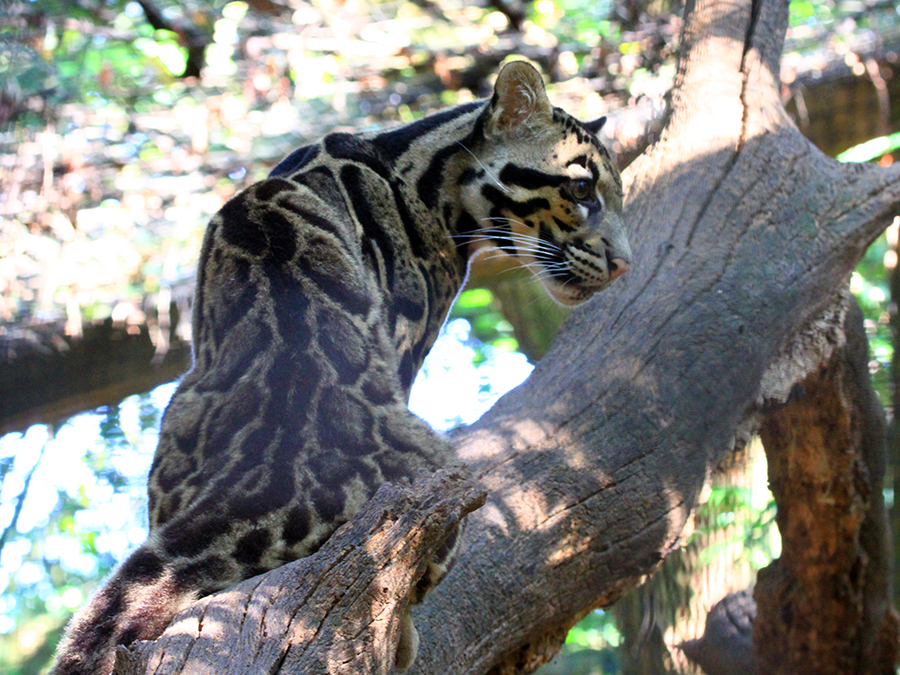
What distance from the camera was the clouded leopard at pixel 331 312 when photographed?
1.62m

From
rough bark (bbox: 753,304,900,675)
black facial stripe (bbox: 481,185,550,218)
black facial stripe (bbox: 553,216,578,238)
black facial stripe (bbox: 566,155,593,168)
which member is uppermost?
black facial stripe (bbox: 566,155,593,168)

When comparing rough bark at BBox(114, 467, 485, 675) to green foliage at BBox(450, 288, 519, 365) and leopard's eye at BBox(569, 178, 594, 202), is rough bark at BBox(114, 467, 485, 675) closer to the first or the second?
leopard's eye at BBox(569, 178, 594, 202)

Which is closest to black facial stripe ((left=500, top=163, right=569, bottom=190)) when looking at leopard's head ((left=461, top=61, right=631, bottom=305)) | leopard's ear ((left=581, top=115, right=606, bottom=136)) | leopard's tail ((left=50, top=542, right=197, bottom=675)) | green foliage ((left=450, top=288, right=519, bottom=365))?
leopard's head ((left=461, top=61, right=631, bottom=305))

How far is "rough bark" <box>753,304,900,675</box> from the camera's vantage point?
340cm

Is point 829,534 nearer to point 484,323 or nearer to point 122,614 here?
point 122,614

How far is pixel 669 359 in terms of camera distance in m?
2.72

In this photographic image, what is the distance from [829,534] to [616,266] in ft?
5.62

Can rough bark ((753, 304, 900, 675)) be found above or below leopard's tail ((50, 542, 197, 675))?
below

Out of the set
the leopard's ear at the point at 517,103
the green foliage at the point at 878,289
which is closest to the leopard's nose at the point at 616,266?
the leopard's ear at the point at 517,103

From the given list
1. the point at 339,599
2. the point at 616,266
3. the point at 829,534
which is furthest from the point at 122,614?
the point at 829,534

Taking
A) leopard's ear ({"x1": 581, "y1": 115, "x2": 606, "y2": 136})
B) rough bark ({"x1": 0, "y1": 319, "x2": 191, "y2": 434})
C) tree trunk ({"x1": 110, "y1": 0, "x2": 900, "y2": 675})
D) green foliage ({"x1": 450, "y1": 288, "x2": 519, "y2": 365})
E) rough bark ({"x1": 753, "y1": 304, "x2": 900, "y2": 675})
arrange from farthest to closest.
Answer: green foliage ({"x1": 450, "y1": 288, "x2": 519, "y2": 365}) → rough bark ({"x1": 0, "y1": 319, "x2": 191, "y2": 434}) → rough bark ({"x1": 753, "y1": 304, "x2": 900, "y2": 675}) → leopard's ear ({"x1": 581, "y1": 115, "x2": 606, "y2": 136}) → tree trunk ({"x1": 110, "y1": 0, "x2": 900, "y2": 675})

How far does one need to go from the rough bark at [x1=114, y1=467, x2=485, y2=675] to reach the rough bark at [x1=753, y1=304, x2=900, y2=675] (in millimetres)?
2390

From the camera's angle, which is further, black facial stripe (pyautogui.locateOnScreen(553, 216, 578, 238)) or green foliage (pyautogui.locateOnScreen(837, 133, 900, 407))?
green foliage (pyautogui.locateOnScreen(837, 133, 900, 407))

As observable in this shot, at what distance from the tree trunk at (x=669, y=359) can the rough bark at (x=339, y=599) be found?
0.14 ft
